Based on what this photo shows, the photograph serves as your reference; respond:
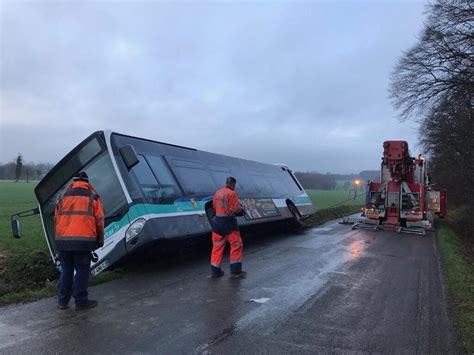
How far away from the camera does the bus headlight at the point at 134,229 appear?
7094mm

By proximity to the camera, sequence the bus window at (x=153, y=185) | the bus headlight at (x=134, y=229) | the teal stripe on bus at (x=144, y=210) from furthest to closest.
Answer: the bus window at (x=153, y=185) → the teal stripe on bus at (x=144, y=210) → the bus headlight at (x=134, y=229)

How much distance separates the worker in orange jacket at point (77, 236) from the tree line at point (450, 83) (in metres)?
17.6

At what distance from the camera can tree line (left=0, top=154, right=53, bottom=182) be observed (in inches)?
3359

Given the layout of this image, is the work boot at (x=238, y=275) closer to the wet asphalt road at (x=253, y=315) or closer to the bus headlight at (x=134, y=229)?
the wet asphalt road at (x=253, y=315)

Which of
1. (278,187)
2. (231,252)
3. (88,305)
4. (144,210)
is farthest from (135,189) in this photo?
(278,187)

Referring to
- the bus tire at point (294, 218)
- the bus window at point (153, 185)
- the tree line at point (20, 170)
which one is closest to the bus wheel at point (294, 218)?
the bus tire at point (294, 218)

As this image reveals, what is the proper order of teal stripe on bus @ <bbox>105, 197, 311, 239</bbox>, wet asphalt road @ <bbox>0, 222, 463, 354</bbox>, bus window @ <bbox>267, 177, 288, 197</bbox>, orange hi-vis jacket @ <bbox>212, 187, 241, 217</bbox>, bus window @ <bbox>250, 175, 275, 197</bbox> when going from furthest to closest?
1. bus window @ <bbox>267, 177, 288, 197</bbox>
2. bus window @ <bbox>250, 175, 275, 197</bbox>
3. orange hi-vis jacket @ <bbox>212, 187, 241, 217</bbox>
4. teal stripe on bus @ <bbox>105, 197, 311, 239</bbox>
5. wet asphalt road @ <bbox>0, 222, 463, 354</bbox>

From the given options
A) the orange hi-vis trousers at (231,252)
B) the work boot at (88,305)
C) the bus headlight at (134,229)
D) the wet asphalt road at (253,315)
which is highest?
the bus headlight at (134,229)

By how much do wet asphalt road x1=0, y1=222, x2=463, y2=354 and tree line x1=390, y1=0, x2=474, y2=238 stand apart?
538 inches

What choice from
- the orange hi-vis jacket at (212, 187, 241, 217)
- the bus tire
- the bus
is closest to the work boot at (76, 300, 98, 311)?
the bus

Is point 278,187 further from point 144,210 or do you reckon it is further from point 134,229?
point 134,229

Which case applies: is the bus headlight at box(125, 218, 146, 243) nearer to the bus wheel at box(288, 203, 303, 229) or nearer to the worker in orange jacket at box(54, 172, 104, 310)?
the worker in orange jacket at box(54, 172, 104, 310)

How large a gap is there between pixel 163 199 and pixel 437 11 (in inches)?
692

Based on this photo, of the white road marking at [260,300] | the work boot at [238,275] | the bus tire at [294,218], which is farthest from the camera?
the bus tire at [294,218]
